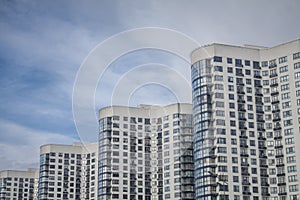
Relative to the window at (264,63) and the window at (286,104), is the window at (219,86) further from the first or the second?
the window at (286,104)

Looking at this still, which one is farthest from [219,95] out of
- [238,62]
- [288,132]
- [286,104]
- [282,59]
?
[282,59]

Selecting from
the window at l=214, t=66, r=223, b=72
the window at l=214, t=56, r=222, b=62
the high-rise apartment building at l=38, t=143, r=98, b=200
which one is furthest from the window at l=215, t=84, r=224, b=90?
the high-rise apartment building at l=38, t=143, r=98, b=200

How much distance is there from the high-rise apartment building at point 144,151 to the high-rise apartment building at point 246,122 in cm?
2528

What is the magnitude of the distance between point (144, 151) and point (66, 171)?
45.6 metres

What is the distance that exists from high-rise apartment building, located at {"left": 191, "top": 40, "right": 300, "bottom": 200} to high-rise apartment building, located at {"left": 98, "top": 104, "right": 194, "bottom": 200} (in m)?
25.3

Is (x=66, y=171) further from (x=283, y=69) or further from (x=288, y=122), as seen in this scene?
(x=283, y=69)

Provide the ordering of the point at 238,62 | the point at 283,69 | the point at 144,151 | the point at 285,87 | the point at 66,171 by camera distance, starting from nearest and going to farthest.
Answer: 1. the point at 285,87
2. the point at 283,69
3. the point at 238,62
4. the point at 144,151
5. the point at 66,171

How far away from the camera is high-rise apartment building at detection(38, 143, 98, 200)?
188 meters

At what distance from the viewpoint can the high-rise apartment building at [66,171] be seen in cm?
18825

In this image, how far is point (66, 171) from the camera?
636ft

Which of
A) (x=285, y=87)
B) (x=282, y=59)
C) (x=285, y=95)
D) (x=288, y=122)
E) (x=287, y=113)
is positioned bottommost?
(x=288, y=122)

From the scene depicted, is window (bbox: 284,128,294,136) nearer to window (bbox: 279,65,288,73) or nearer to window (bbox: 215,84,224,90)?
window (bbox: 279,65,288,73)

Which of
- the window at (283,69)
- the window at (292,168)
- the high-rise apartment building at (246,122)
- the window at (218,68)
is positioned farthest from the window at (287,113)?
the window at (218,68)

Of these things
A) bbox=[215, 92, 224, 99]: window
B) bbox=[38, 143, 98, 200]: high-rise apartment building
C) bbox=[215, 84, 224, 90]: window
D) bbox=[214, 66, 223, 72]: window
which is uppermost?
bbox=[214, 66, 223, 72]: window
